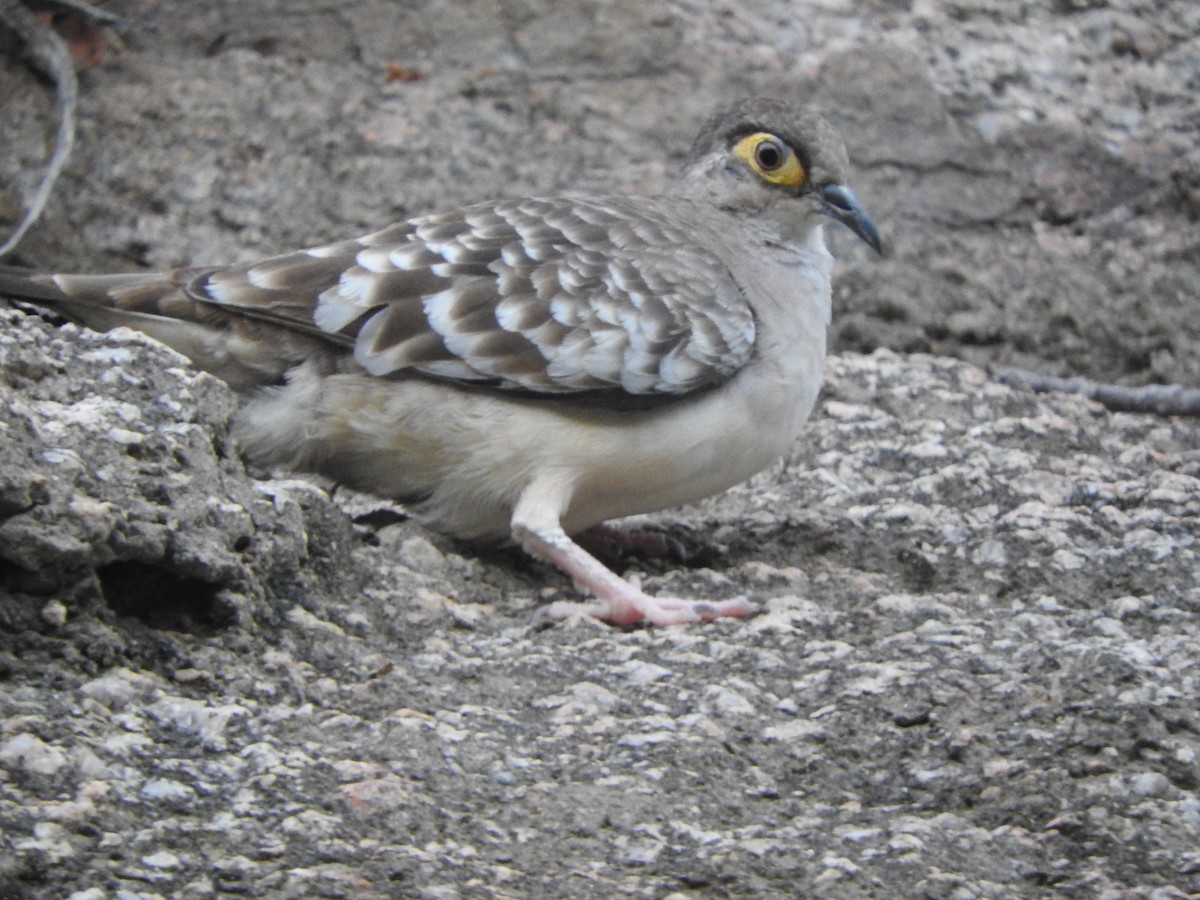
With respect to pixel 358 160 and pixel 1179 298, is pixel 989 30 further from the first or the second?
pixel 358 160

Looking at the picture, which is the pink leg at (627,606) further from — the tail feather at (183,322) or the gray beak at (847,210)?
the gray beak at (847,210)

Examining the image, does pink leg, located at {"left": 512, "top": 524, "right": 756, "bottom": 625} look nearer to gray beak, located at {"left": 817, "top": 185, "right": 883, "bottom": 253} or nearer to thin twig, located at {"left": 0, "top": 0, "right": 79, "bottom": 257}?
gray beak, located at {"left": 817, "top": 185, "right": 883, "bottom": 253}

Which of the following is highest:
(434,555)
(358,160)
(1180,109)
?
(1180,109)

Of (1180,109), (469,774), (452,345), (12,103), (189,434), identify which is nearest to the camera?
(469,774)

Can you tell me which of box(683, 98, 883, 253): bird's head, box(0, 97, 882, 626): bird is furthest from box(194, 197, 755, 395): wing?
box(683, 98, 883, 253): bird's head

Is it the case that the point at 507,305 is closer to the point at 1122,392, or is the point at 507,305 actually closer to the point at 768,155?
the point at 768,155

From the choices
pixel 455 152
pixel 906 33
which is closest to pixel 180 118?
pixel 455 152
